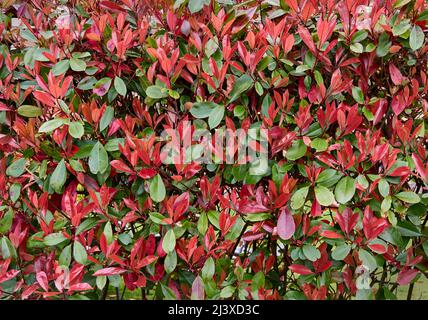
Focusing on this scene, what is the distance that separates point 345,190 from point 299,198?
169 mm

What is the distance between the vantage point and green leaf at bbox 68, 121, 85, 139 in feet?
6.82

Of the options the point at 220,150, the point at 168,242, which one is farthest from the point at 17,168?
the point at 220,150

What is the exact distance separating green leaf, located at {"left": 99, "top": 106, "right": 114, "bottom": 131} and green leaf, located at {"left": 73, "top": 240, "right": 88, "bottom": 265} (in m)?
0.46

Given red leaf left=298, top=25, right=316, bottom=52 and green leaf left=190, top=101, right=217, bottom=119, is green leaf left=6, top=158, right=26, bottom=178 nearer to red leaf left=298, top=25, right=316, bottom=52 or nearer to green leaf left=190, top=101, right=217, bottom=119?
green leaf left=190, top=101, right=217, bottom=119

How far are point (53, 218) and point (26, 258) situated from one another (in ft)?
0.66

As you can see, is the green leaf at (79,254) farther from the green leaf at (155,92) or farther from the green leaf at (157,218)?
the green leaf at (155,92)

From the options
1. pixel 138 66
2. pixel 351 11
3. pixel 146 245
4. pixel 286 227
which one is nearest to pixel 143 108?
pixel 138 66

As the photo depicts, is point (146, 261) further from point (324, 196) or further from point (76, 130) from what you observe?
point (324, 196)

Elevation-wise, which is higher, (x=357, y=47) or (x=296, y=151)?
(x=357, y=47)

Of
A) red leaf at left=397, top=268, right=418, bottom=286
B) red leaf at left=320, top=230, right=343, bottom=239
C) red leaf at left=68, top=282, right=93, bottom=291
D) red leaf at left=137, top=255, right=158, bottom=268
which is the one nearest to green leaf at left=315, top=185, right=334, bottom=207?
red leaf at left=320, top=230, right=343, bottom=239

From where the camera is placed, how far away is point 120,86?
2203mm

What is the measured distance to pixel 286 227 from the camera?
2008mm

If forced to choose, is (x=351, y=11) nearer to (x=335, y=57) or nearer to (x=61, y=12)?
(x=335, y=57)

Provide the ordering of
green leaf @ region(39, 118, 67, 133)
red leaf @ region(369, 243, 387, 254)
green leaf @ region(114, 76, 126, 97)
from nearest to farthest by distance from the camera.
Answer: red leaf @ region(369, 243, 387, 254) < green leaf @ region(39, 118, 67, 133) < green leaf @ region(114, 76, 126, 97)
